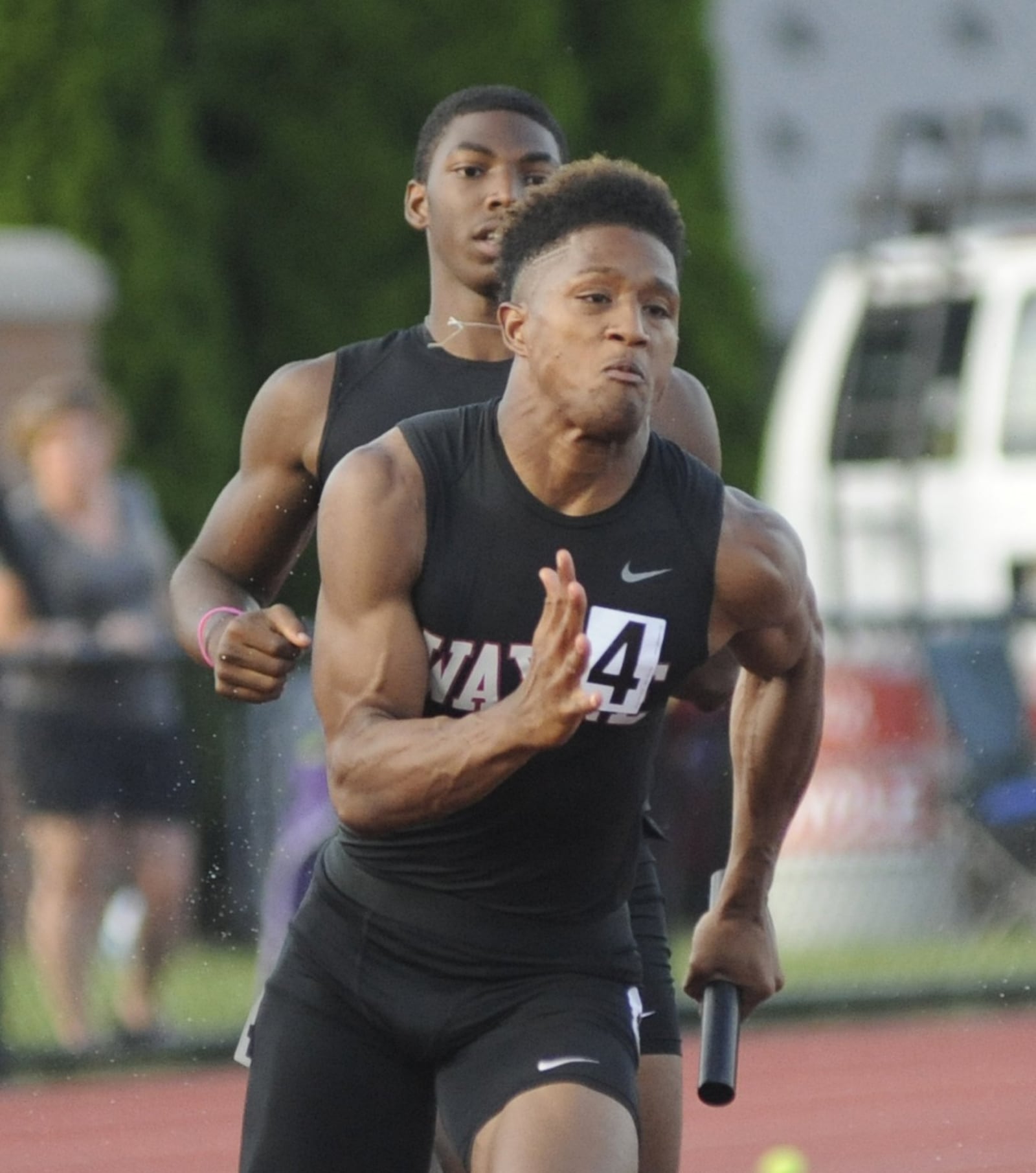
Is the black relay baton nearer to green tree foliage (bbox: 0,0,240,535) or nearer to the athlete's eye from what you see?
the athlete's eye

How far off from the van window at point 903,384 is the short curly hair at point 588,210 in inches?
419

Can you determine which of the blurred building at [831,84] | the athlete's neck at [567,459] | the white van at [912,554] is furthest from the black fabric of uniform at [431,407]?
the blurred building at [831,84]

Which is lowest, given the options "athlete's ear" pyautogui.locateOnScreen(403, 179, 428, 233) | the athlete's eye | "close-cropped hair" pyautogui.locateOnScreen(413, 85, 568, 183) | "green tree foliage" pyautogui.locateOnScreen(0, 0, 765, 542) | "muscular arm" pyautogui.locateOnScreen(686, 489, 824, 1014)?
"muscular arm" pyautogui.locateOnScreen(686, 489, 824, 1014)

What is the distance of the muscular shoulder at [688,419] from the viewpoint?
5195mm

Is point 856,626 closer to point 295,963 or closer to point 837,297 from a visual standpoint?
point 837,297

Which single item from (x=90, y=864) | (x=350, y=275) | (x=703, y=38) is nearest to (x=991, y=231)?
(x=703, y=38)

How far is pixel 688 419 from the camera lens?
17.1 ft

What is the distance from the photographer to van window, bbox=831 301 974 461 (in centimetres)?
1525

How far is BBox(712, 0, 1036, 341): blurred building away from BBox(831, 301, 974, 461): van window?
8562 millimetres

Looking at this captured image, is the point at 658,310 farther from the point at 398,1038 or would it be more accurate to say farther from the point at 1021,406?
the point at 1021,406

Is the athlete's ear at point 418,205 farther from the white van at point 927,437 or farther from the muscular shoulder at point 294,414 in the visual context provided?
the white van at point 927,437

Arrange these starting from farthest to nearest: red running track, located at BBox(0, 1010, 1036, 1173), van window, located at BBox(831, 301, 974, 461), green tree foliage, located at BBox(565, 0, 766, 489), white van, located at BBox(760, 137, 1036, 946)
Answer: green tree foliage, located at BBox(565, 0, 766, 489) < van window, located at BBox(831, 301, 974, 461) < white van, located at BBox(760, 137, 1036, 946) < red running track, located at BBox(0, 1010, 1036, 1173)

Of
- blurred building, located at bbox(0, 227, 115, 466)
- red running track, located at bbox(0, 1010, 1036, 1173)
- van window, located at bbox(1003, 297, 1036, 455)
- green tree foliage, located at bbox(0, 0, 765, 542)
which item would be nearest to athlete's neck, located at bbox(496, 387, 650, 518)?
red running track, located at bbox(0, 1010, 1036, 1173)

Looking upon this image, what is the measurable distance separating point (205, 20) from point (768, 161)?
31.8 ft
